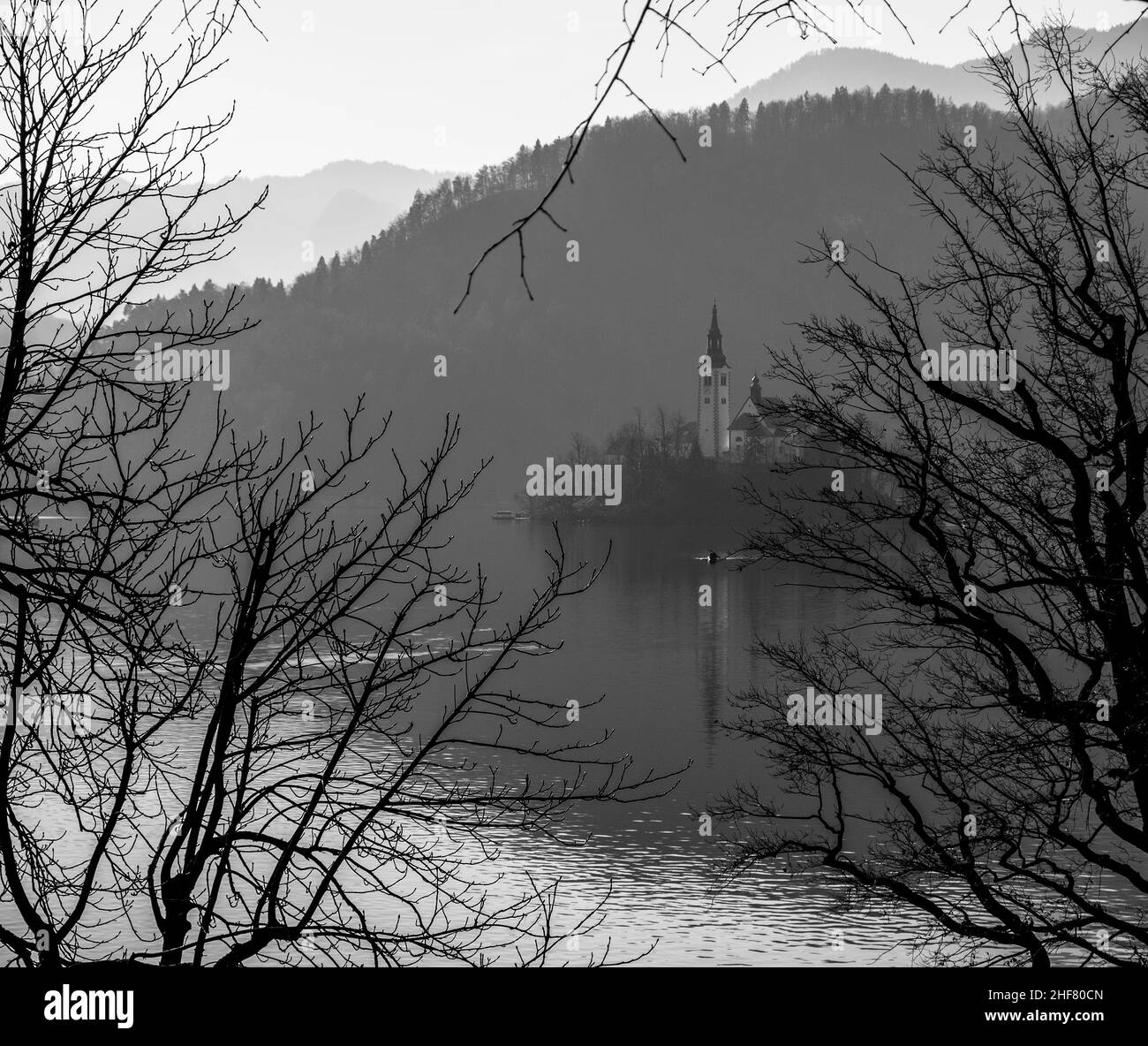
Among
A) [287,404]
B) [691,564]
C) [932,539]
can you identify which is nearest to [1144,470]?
[932,539]

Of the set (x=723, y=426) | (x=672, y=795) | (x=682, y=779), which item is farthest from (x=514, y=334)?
(x=672, y=795)

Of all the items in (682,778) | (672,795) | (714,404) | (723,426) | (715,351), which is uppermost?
(715,351)

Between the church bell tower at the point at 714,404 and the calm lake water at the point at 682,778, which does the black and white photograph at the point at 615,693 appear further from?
the church bell tower at the point at 714,404

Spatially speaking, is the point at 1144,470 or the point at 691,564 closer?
the point at 1144,470

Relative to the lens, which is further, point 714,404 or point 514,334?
point 514,334

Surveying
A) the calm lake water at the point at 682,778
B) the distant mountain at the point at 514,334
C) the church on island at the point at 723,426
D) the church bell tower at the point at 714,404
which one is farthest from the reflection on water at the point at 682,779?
the distant mountain at the point at 514,334

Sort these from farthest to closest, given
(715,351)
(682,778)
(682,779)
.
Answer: (715,351) < (682,778) < (682,779)

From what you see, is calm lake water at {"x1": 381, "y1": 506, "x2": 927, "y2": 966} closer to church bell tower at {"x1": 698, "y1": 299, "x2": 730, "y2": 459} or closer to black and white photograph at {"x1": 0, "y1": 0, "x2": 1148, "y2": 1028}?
black and white photograph at {"x1": 0, "y1": 0, "x2": 1148, "y2": 1028}

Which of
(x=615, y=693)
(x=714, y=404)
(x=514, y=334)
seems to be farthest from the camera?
(x=514, y=334)

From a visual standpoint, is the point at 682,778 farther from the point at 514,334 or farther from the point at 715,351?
the point at 514,334

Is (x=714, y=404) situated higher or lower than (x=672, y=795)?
higher
